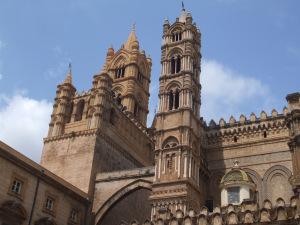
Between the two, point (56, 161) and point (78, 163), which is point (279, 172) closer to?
point (78, 163)

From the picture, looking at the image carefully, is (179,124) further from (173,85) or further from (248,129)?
(248,129)

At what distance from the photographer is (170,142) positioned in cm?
3225

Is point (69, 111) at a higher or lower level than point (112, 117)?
higher

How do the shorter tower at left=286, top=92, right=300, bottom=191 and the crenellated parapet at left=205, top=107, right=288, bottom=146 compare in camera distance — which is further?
the crenellated parapet at left=205, top=107, right=288, bottom=146

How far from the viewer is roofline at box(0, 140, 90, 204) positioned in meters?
25.1

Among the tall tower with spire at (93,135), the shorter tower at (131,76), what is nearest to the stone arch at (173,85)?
the tall tower with spire at (93,135)

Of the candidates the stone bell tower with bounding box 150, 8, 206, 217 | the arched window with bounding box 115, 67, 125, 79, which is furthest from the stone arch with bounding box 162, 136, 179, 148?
the arched window with bounding box 115, 67, 125, 79

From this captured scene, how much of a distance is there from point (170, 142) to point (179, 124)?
1504mm

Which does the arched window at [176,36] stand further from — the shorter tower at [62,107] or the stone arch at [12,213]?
the stone arch at [12,213]

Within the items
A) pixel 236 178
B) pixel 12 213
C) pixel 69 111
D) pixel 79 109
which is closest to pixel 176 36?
pixel 79 109

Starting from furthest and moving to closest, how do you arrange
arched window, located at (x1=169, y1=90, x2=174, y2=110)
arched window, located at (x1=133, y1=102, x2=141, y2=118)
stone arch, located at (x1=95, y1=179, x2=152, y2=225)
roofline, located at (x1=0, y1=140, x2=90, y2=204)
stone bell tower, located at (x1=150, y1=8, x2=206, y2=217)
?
arched window, located at (x1=133, y1=102, x2=141, y2=118) < arched window, located at (x1=169, y1=90, x2=174, y2=110) < stone arch, located at (x1=95, y1=179, x2=152, y2=225) < stone bell tower, located at (x1=150, y1=8, x2=206, y2=217) < roofline, located at (x1=0, y1=140, x2=90, y2=204)

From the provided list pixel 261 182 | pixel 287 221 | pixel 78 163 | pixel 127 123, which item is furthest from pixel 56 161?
pixel 287 221

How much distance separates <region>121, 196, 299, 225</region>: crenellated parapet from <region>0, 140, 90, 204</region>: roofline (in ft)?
41.9

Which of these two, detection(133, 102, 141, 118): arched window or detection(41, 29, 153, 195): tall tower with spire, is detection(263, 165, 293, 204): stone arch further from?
detection(133, 102, 141, 118): arched window
